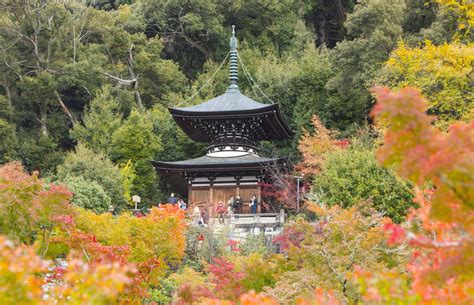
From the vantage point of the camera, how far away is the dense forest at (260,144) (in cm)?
473

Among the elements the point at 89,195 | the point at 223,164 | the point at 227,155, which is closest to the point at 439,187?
the point at 89,195

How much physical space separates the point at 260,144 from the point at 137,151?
5.63m

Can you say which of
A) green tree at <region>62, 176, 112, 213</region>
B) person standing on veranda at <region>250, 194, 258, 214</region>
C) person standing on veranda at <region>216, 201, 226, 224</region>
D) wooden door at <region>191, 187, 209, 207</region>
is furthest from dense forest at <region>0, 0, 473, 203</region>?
person standing on veranda at <region>216, 201, 226, 224</region>

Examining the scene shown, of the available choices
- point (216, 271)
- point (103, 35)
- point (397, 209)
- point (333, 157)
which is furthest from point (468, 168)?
point (103, 35)

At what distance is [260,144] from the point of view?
31203 millimetres

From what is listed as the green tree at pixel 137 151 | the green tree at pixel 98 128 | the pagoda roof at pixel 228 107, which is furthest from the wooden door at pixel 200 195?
the green tree at pixel 98 128

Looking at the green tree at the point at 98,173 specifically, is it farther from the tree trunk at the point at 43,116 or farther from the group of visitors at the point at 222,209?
the tree trunk at the point at 43,116

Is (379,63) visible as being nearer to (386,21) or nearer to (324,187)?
(386,21)

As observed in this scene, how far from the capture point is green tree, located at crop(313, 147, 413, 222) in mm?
18391

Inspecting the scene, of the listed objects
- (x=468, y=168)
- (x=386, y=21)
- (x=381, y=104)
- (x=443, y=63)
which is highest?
(x=386, y=21)

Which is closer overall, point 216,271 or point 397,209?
point 216,271

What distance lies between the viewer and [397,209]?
1839 cm

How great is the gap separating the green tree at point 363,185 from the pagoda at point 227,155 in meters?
4.96

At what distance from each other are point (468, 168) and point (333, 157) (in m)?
15.9
